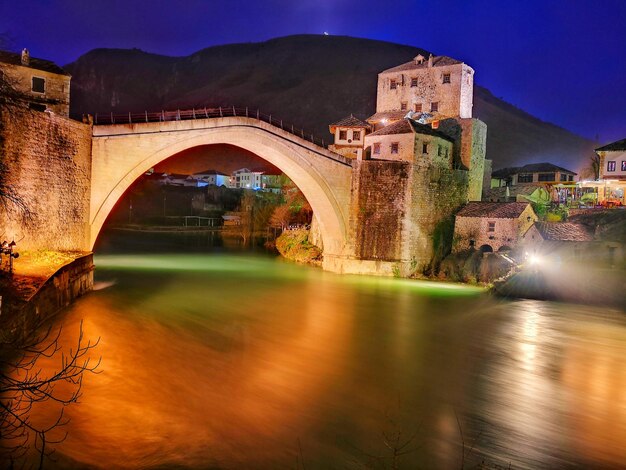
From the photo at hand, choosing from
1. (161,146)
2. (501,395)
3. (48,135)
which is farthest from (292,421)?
(161,146)

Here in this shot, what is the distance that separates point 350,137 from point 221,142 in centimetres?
846

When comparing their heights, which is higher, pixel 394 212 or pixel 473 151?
pixel 473 151

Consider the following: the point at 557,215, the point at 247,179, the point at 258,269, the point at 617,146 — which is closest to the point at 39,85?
the point at 258,269

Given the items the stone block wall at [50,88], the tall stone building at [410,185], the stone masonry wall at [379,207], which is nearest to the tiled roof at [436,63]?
the tall stone building at [410,185]

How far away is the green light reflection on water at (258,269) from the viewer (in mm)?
21172

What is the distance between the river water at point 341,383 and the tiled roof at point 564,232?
410cm

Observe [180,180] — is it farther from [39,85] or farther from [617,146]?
[617,146]

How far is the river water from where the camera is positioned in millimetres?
7062

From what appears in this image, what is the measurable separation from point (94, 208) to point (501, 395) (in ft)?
47.4

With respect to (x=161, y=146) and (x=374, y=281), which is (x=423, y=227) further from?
(x=161, y=146)

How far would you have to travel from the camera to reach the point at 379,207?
22953mm

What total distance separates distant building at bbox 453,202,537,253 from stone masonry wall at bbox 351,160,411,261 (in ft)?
12.4

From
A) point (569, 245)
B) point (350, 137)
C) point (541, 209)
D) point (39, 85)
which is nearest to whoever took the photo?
point (39, 85)

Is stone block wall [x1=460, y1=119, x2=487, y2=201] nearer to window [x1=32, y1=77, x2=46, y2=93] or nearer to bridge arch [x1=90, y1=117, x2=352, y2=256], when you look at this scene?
bridge arch [x1=90, y1=117, x2=352, y2=256]
